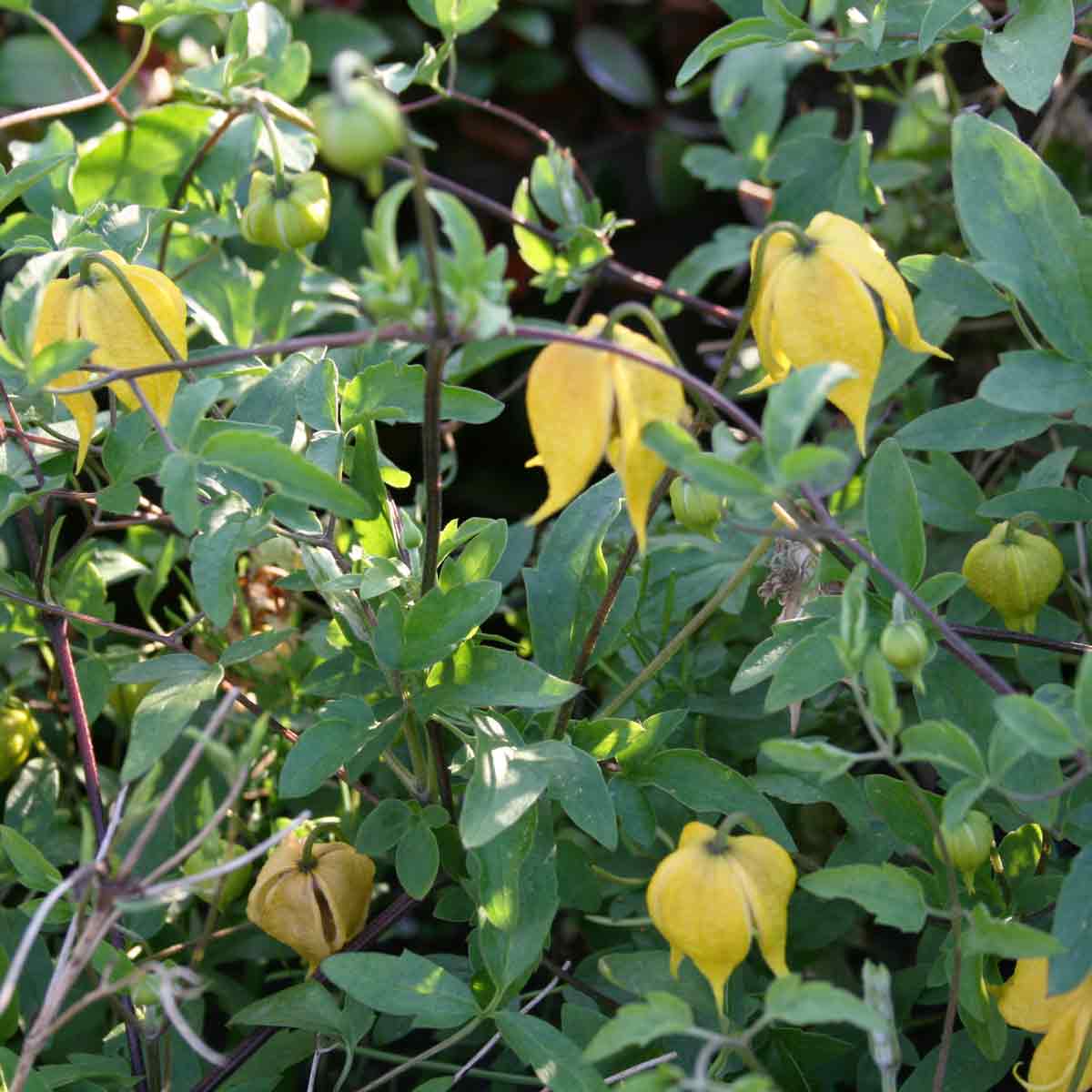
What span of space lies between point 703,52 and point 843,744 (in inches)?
23.1

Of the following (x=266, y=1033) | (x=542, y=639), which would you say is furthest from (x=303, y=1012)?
(x=542, y=639)

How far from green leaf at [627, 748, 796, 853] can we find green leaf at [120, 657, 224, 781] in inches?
11.4

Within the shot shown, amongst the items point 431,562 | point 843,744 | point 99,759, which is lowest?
point 99,759

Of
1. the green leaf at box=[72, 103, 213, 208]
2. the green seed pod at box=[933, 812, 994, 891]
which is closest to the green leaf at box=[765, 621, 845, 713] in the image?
the green seed pod at box=[933, 812, 994, 891]

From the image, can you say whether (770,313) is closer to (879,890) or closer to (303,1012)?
(879,890)

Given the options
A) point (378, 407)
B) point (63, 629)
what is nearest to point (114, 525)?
point (63, 629)

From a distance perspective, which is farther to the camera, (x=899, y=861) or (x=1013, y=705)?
(x=899, y=861)

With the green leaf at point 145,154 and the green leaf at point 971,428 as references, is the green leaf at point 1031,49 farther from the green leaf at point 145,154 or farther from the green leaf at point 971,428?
the green leaf at point 145,154

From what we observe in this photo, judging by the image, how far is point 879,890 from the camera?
2.45 ft

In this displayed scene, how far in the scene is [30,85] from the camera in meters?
2.00

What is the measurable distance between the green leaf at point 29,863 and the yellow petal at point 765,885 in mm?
420

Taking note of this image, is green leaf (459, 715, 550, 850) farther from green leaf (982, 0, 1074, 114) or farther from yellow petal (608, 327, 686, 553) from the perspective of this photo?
green leaf (982, 0, 1074, 114)

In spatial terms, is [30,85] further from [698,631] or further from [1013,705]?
[1013,705]

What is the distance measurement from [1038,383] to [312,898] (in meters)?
0.57
